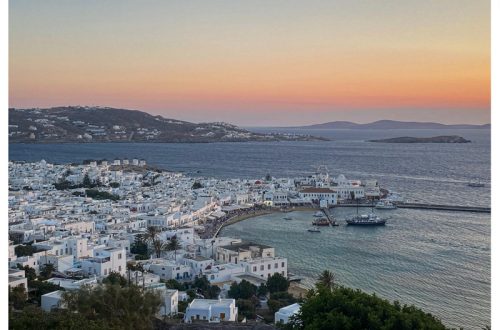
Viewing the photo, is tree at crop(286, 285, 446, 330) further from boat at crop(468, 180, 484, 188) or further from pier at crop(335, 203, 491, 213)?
boat at crop(468, 180, 484, 188)

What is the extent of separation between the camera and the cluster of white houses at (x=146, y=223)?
30.0 feet

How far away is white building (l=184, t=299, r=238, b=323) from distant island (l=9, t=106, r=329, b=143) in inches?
1724

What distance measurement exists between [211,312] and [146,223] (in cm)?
795

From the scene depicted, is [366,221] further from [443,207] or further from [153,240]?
[153,240]

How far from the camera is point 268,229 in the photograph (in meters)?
→ 15.3

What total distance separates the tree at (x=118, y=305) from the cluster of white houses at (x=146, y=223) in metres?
1.18

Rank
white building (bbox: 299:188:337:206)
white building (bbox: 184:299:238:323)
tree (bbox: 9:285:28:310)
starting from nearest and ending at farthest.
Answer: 1. tree (bbox: 9:285:28:310)
2. white building (bbox: 184:299:238:323)
3. white building (bbox: 299:188:337:206)

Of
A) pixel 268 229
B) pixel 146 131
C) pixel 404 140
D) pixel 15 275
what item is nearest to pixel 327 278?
pixel 15 275

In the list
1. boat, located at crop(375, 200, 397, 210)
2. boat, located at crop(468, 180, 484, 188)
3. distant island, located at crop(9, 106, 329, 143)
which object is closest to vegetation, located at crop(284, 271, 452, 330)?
boat, located at crop(375, 200, 397, 210)

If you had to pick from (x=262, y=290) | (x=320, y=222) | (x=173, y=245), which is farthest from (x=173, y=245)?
(x=320, y=222)

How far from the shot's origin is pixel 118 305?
5320mm

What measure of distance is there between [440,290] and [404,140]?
5814 centimetres

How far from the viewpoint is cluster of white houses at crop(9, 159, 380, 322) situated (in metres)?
9.14

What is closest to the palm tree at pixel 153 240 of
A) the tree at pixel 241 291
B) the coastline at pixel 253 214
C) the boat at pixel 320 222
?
the coastline at pixel 253 214
